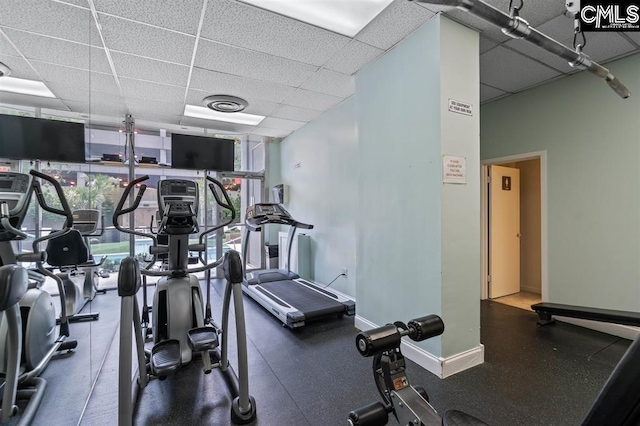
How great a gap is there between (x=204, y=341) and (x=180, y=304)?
504mm

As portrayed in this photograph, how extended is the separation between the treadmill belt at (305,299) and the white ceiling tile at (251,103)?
2.85 metres

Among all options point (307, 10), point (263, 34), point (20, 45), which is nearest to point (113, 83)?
point (20, 45)

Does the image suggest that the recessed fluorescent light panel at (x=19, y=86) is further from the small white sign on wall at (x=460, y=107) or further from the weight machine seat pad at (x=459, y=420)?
the small white sign on wall at (x=460, y=107)

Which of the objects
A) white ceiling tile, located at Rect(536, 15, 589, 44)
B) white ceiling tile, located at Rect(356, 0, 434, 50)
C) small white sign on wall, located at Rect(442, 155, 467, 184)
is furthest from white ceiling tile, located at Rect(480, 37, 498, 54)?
small white sign on wall, located at Rect(442, 155, 467, 184)

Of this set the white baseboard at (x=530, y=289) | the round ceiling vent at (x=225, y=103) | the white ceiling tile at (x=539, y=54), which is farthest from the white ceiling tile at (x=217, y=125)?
the white baseboard at (x=530, y=289)

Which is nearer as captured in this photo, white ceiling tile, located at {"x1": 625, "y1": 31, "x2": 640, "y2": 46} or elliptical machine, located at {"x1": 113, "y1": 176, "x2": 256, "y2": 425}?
Answer: elliptical machine, located at {"x1": 113, "y1": 176, "x2": 256, "y2": 425}

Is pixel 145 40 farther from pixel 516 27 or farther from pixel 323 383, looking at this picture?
pixel 323 383

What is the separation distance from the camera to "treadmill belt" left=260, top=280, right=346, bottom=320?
137 inches

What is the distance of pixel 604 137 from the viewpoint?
317 cm

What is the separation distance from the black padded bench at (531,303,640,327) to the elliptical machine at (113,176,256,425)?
10.6 feet

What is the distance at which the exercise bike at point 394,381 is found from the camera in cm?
121

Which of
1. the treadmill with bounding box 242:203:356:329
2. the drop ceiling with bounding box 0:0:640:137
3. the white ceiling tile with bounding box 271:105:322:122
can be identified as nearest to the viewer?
the drop ceiling with bounding box 0:0:640:137

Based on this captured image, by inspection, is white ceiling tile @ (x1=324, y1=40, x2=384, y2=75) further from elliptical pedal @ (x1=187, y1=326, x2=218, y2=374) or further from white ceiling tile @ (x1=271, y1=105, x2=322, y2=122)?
elliptical pedal @ (x1=187, y1=326, x2=218, y2=374)

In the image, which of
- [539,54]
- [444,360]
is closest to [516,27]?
[539,54]
